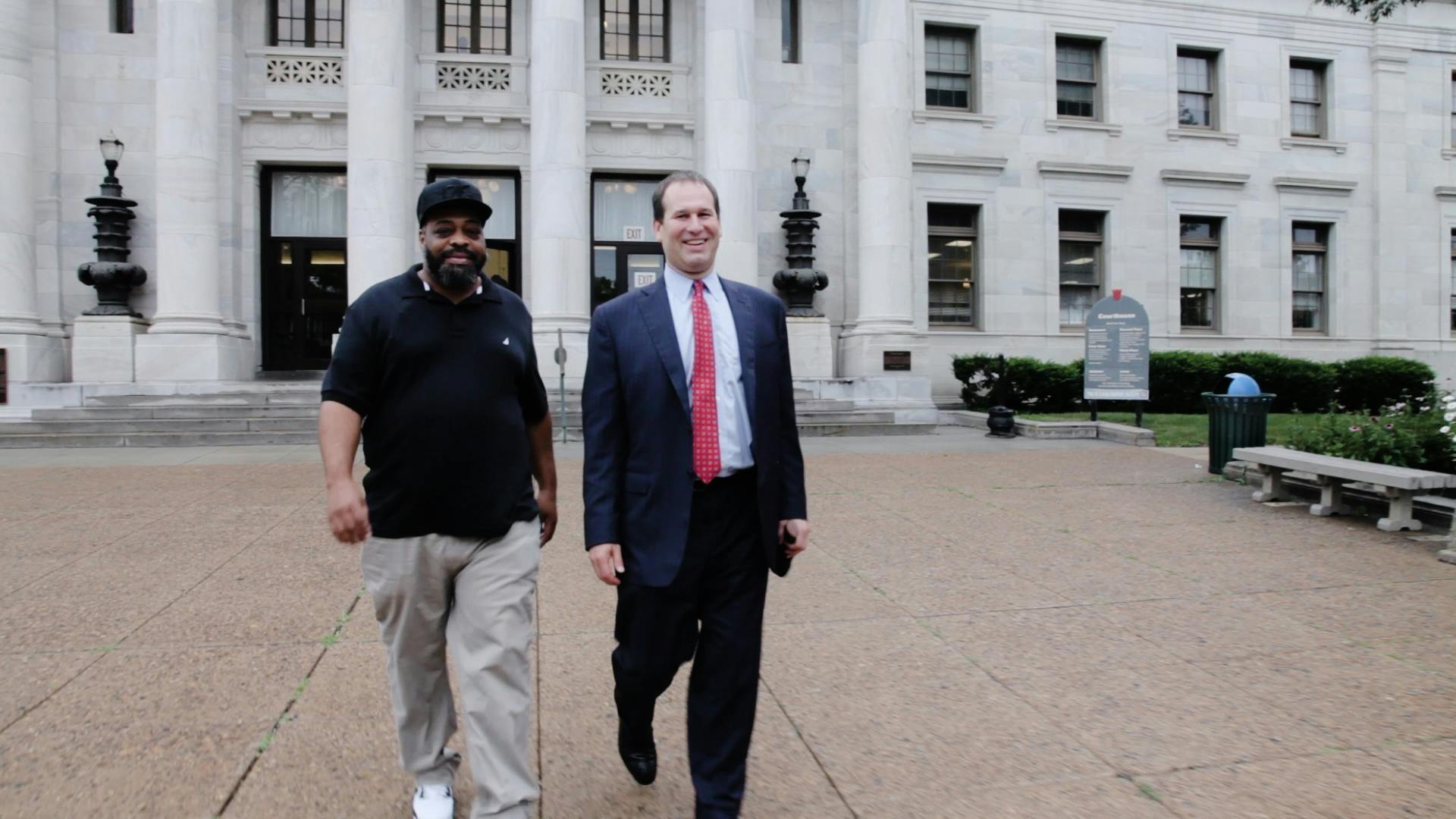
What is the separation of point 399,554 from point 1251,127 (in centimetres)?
2552

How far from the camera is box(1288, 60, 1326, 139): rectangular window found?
23672 millimetres

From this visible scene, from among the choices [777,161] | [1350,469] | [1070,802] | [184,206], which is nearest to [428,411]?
[1070,802]

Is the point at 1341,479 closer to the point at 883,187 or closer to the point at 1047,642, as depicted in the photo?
the point at 1047,642

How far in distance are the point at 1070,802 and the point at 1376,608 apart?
3.29 meters

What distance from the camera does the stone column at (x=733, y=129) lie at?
17.7 m

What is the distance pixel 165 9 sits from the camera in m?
16.6

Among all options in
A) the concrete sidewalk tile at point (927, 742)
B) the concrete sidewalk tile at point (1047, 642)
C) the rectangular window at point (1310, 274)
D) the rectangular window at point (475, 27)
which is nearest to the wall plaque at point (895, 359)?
the rectangular window at point (475, 27)

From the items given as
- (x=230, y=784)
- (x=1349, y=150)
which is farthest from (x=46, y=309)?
(x=1349, y=150)

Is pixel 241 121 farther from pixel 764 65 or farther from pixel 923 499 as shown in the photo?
pixel 923 499

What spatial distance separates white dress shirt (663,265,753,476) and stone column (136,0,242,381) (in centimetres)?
1613

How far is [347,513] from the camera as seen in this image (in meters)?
2.73

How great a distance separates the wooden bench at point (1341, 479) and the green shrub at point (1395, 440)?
0.46ft

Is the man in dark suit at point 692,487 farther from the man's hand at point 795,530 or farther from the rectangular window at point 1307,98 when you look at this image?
the rectangular window at point 1307,98

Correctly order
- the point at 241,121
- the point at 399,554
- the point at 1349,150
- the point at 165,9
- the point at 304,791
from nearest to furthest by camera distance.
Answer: the point at 399,554 → the point at 304,791 → the point at 165,9 → the point at 241,121 → the point at 1349,150
